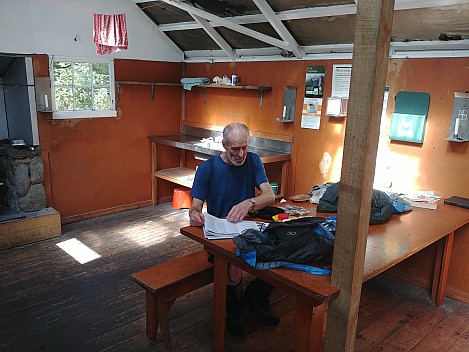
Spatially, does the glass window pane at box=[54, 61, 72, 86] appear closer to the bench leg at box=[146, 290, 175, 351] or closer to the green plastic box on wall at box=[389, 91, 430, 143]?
the bench leg at box=[146, 290, 175, 351]

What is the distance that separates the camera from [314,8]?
3.47 metres

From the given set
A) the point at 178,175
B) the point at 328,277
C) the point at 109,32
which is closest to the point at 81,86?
the point at 109,32

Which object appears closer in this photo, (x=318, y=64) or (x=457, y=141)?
(x=457, y=141)

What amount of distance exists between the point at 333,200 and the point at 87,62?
3.52m

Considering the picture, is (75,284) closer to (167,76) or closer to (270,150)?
(270,150)

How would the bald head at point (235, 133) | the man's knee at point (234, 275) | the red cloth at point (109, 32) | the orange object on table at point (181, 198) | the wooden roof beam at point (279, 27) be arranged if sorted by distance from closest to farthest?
the bald head at point (235, 133)
the man's knee at point (234, 275)
the wooden roof beam at point (279, 27)
the red cloth at point (109, 32)
the orange object on table at point (181, 198)

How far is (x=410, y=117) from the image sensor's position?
11.2ft

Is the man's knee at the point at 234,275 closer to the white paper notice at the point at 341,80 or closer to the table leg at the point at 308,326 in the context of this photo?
the table leg at the point at 308,326

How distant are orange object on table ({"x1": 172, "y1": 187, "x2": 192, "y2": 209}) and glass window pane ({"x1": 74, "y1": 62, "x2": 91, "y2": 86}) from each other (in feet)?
5.89

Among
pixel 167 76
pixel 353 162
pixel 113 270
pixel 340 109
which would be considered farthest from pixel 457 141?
pixel 167 76

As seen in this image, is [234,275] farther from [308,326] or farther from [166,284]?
[308,326]

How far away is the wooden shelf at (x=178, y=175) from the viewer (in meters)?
5.13

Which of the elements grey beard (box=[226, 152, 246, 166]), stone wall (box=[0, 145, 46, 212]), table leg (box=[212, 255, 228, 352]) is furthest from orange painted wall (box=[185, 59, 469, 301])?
stone wall (box=[0, 145, 46, 212])

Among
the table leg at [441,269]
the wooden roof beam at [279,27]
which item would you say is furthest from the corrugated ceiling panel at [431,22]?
the table leg at [441,269]
